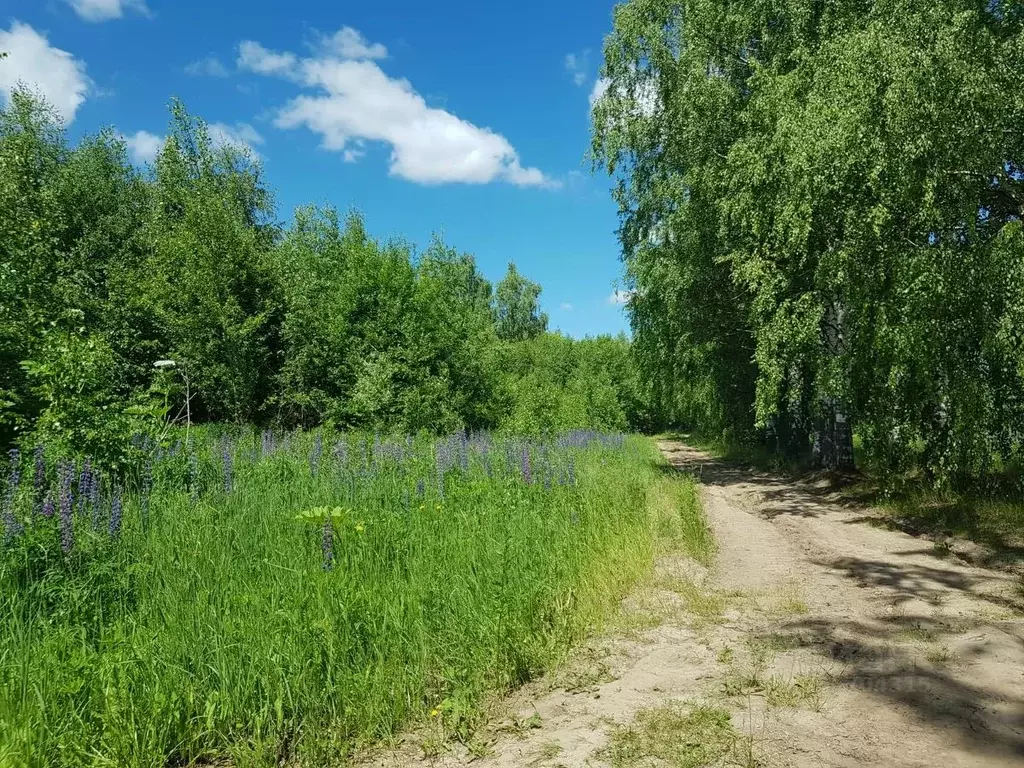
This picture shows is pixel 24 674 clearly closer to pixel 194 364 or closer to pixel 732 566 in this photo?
pixel 732 566

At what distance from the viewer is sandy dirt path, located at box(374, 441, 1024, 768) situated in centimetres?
328

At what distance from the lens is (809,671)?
4172 mm

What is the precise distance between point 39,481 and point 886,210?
10.4 metres

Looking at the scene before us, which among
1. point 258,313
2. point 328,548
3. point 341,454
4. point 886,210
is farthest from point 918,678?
point 258,313

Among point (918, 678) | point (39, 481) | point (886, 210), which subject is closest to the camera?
point (918, 678)

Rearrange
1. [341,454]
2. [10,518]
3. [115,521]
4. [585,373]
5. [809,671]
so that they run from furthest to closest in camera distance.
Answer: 1. [585,373]
2. [341,454]
3. [115,521]
4. [10,518]
5. [809,671]

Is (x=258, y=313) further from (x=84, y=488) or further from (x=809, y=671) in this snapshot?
(x=809, y=671)

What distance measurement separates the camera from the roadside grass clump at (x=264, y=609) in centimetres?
325

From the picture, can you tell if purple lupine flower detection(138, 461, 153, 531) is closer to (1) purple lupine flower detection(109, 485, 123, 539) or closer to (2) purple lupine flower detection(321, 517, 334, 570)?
(1) purple lupine flower detection(109, 485, 123, 539)

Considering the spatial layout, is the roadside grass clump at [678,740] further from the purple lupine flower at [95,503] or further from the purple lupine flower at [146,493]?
the purple lupine flower at [146,493]

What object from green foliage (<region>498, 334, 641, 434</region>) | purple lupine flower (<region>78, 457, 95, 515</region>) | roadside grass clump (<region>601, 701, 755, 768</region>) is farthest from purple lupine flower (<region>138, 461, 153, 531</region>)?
green foliage (<region>498, 334, 641, 434</region>)

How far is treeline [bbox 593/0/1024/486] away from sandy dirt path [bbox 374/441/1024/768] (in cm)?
287

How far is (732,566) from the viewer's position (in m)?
7.39

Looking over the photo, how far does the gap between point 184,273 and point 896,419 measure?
1796cm
